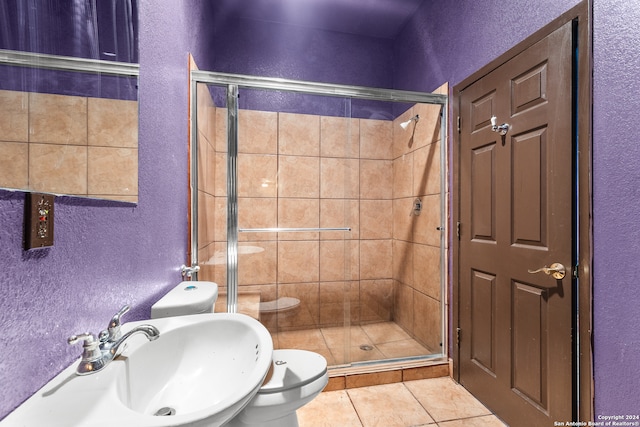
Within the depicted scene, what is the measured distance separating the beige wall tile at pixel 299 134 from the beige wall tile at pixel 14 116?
2054 mm

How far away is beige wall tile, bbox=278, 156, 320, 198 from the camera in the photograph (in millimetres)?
2508

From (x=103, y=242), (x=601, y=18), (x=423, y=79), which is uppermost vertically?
(x=423, y=79)

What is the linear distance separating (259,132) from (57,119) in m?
1.94

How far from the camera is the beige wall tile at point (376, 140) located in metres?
2.69

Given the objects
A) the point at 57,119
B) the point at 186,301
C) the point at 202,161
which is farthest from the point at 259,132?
the point at 57,119

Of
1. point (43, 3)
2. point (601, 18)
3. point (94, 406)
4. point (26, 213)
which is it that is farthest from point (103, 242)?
point (601, 18)

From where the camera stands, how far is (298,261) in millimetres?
2568

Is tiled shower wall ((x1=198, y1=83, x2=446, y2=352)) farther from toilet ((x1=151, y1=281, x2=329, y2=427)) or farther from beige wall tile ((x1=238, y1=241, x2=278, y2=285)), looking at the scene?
toilet ((x1=151, y1=281, x2=329, y2=427))

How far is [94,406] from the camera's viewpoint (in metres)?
0.52

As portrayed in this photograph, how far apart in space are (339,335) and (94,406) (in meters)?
2.10

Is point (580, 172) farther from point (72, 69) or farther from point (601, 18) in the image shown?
point (72, 69)

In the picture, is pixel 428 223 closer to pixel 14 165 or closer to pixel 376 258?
pixel 376 258

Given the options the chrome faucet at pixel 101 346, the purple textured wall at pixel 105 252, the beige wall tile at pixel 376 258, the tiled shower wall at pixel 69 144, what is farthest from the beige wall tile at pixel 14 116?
the beige wall tile at pixel 376 258

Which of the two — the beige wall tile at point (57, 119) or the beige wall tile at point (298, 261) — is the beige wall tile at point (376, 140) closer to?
the beige wall tile at point (298, 261)
